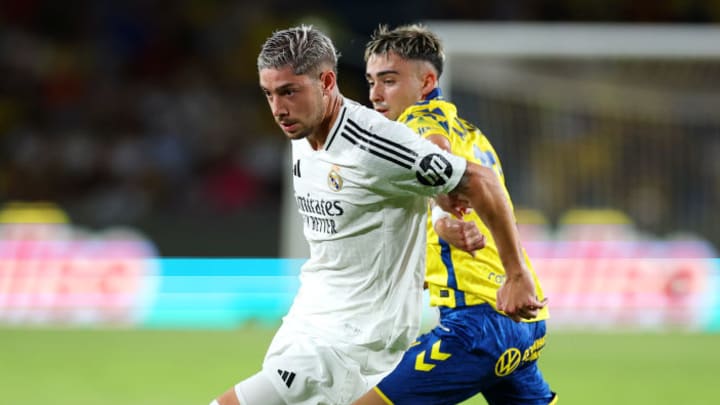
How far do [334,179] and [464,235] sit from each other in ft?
1.74

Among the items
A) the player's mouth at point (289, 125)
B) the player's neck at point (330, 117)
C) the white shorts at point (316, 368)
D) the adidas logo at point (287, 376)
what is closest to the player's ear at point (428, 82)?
the player's neck at point (330, 117)

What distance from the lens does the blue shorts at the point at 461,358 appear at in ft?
15.2

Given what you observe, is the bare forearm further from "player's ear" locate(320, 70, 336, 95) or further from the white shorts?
the white shorts

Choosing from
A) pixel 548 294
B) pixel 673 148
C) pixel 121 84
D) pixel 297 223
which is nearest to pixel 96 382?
pixel 297 223

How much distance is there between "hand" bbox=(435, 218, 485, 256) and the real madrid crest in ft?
1.53

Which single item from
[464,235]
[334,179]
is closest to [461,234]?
[464,235]

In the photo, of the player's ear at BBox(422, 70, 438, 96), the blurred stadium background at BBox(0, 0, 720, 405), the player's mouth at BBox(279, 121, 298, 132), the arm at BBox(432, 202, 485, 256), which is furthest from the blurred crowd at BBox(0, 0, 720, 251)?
the player's mouth at BBox(279, 121, 298, 132)

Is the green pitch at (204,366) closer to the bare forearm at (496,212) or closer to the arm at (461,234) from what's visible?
the arm at (461,234)

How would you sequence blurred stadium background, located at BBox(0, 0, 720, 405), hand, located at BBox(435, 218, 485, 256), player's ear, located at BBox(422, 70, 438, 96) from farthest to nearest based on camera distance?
blurred stadium background, located at BBox(0, 0, 720, 405) < player's ear, located at BBox(422, 70, 438, 96) < hand, located at BBox(435, 218, 485, 256)

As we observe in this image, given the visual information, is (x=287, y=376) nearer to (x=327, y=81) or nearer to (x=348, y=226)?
(x=348, y=226)

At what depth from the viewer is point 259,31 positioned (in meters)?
18.8

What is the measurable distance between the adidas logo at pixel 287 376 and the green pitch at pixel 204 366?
4.94 meters

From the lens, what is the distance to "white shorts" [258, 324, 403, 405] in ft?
13.9

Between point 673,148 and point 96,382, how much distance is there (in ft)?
24.9
